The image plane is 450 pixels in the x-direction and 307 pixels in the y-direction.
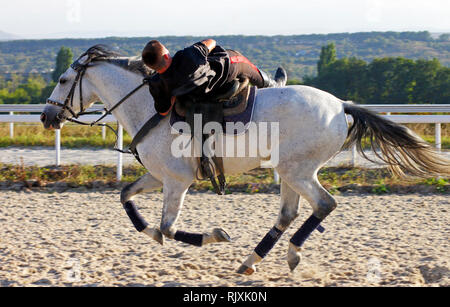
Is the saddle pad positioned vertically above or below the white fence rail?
above

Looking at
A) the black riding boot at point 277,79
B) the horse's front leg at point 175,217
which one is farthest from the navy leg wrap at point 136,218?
the black riding boot at point 277,79

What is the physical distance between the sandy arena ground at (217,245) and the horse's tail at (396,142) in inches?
31.4

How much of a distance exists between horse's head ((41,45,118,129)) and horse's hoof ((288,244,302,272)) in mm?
2142

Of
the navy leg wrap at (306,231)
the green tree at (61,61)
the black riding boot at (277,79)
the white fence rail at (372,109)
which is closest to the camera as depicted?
the navy leg wrap at (306,231)

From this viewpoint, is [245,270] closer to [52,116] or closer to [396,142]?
[396,142]

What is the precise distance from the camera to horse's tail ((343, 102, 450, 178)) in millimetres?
4531

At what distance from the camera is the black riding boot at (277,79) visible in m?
4.81

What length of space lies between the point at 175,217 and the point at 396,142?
1.93m

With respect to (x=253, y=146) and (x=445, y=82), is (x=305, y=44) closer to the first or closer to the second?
(x=445, y=82)

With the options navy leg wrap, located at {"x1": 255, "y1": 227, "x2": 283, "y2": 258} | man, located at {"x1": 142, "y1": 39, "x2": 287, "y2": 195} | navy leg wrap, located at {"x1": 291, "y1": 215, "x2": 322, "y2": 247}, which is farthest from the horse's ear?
navy leg wrap, located at {"x1": 291, "y1": 215, "x2": 322, "y2": 247}

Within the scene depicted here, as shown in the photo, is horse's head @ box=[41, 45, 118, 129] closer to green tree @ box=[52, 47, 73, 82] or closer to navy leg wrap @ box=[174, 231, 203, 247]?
navy leg wrap @ box=[174, 231, 203, 247]

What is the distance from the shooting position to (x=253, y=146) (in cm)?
431

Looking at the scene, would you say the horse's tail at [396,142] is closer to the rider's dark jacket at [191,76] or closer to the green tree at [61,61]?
the rider's dark jacket at [191,76]
